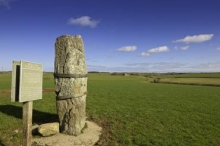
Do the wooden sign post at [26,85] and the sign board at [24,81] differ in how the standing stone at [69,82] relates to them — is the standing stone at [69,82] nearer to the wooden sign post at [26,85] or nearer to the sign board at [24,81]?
the wooden sign post at [26,85]

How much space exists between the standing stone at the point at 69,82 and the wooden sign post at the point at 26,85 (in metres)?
1.91

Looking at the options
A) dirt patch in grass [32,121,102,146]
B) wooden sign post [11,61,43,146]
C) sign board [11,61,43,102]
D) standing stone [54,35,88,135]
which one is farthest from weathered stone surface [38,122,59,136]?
sign board [11,61,43,102]

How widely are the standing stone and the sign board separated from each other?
223cm

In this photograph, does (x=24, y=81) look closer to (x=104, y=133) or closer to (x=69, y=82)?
(x=69, y=82)

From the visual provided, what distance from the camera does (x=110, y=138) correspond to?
28.9ft

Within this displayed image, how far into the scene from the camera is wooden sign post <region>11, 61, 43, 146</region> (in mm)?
5965

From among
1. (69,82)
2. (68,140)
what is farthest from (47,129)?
(69,82)

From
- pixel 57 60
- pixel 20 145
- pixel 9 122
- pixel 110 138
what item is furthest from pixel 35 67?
pixel 9 122

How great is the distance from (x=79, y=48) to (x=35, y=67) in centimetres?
296

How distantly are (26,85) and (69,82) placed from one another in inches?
115

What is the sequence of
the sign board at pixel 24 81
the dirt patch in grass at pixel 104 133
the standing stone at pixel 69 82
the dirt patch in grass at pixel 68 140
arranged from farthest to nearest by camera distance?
the standing stone at pixel 69 82, the dirt patch in grass at pixel 104 133, the dirt patch in grass at pixel 68 140, the sign board at pixel 24 81

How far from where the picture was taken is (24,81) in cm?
612

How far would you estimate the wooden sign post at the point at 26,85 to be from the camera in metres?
5.96

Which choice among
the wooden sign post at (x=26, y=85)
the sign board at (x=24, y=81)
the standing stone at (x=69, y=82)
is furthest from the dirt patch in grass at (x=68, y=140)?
the sign board at (x=24, y=81)
